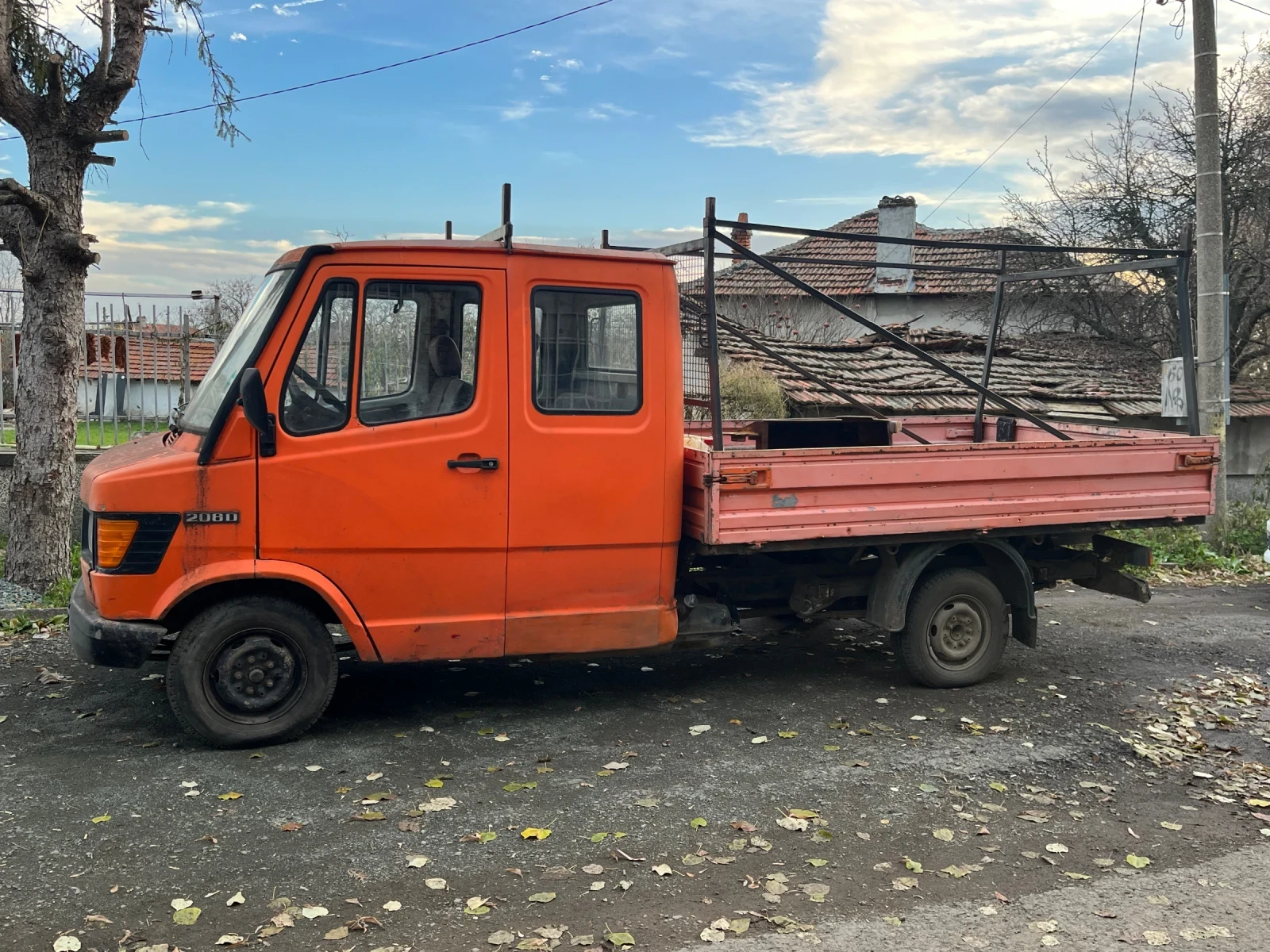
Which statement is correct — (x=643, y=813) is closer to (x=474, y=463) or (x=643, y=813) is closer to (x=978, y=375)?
(x=474, y=463)

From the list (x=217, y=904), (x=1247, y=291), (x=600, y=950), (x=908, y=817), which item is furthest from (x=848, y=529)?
(x=1247, y=291)

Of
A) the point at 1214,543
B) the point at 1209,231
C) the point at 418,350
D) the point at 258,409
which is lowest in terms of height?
the point at 1214,543

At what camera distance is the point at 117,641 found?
4.79 m

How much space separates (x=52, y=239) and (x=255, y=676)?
4.88 metres

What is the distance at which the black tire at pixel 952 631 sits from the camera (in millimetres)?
6238

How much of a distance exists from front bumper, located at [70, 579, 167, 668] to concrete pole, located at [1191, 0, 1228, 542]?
1001cm

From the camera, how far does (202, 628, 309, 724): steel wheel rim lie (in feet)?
16.4

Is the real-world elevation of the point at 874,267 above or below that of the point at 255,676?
above

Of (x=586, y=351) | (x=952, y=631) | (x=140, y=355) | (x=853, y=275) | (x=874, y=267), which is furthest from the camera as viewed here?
(x=853, y=275)

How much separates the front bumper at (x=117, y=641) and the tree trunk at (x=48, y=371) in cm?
408

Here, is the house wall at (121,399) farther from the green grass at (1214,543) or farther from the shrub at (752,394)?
the green grass at (1214,543)

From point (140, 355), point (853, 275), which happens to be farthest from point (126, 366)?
point (853, 275)

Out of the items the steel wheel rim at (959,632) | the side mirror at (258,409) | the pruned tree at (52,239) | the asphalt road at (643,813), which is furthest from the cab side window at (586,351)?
the pruned tree at (52,239)

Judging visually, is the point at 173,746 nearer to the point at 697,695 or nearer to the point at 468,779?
the point at 468,779
